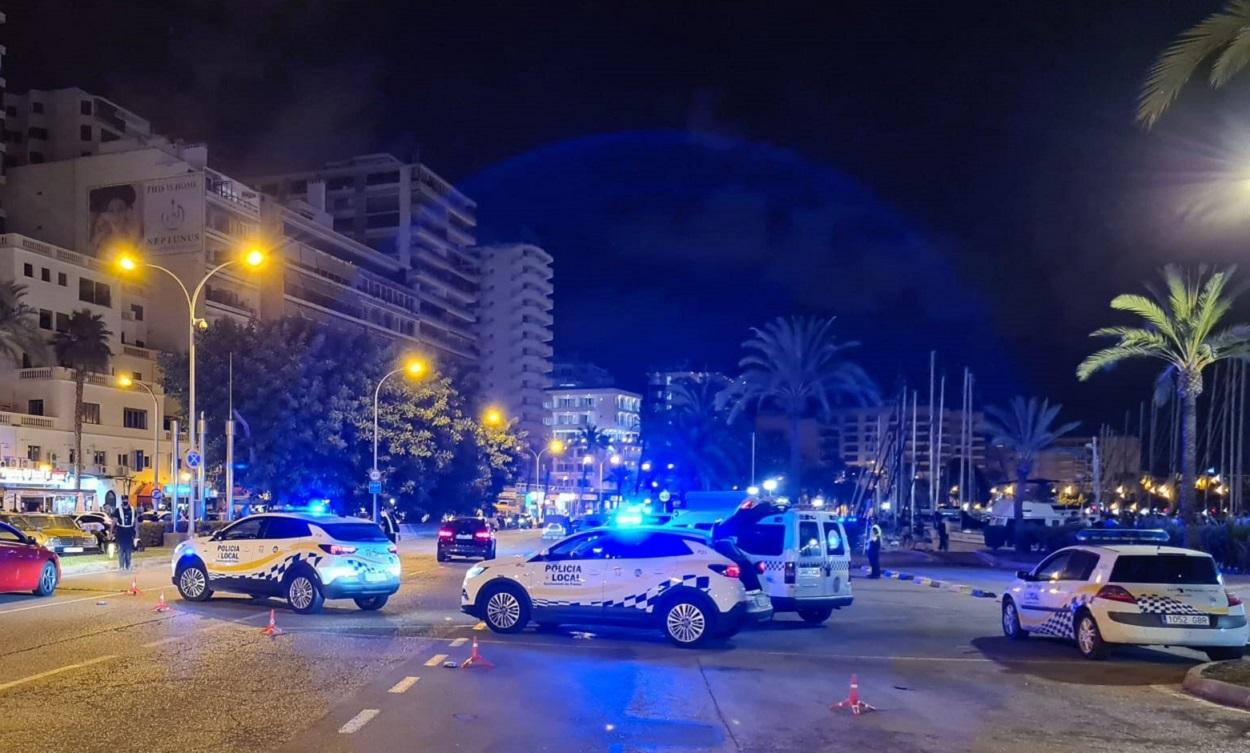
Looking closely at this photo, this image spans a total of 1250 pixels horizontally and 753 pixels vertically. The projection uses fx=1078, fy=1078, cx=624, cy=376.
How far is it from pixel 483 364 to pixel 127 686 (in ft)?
373

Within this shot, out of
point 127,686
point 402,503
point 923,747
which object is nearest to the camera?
point 923,747

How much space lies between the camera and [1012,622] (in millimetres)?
15469

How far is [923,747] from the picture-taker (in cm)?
855

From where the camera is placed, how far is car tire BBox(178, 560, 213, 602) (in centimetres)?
1838

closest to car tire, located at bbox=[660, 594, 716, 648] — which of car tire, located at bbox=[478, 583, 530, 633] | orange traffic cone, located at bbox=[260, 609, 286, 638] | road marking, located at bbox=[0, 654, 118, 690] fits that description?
car tire, located at bbox=[478, 583, 530, 633]

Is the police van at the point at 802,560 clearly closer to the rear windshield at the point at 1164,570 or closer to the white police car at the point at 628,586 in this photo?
the white police car at the point at 628,586

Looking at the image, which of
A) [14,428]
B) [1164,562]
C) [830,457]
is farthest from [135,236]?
[830,457]

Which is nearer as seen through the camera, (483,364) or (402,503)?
(402,503)

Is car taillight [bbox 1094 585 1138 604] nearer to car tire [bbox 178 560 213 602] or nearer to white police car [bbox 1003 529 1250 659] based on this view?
white police car [bbox 1003 529 1250 659]

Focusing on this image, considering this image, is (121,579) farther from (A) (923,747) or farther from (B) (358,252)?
(B) (358,252)

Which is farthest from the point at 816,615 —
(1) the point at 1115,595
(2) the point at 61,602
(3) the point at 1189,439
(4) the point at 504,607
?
(3) the point at 1189,439

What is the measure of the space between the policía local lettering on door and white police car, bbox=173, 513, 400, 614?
3.95 metres

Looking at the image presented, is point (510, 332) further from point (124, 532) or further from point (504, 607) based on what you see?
point (504, 607)

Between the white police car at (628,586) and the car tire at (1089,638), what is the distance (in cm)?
395
